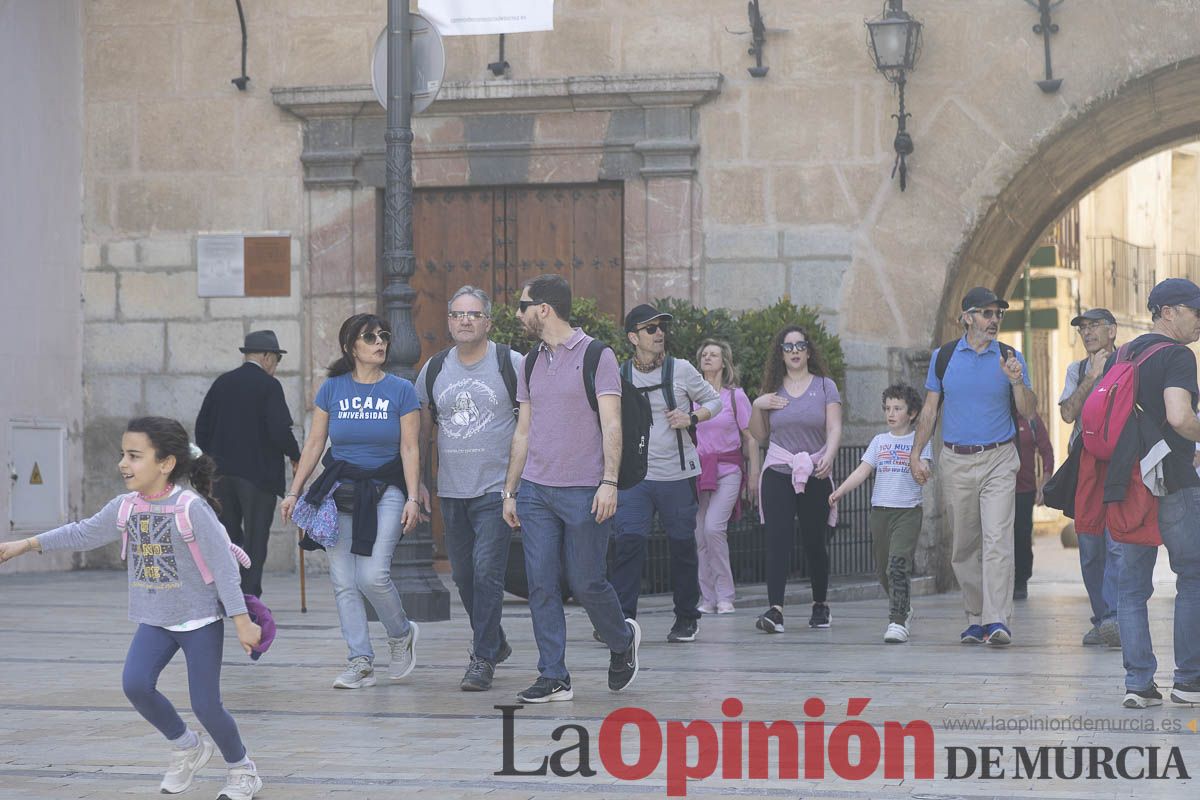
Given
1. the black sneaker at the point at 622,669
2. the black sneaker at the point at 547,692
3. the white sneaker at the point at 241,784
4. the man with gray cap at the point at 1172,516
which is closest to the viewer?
the white sneaker at the point at 241,784

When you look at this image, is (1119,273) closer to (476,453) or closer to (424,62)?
(424,62)

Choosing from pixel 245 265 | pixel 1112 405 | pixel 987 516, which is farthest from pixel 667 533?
pixel 245 265

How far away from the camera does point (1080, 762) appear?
624 centimetres

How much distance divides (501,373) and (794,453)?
298 cm

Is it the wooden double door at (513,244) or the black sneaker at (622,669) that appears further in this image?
the wooden double door at (513,244)

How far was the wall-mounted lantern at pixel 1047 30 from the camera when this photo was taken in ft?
47.5

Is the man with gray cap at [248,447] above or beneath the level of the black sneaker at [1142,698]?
above

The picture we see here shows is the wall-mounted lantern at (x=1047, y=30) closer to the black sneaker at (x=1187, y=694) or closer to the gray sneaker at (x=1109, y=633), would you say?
the gray sneaker at (x=1109, y=633)

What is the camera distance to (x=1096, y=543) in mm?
10430

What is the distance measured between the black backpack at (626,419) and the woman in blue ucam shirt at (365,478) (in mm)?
799

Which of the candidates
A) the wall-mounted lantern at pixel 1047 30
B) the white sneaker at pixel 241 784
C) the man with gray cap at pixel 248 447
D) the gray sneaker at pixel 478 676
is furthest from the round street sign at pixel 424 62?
the white sneaker at pixel 241 784

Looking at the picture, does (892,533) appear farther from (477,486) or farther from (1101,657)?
(477,486)

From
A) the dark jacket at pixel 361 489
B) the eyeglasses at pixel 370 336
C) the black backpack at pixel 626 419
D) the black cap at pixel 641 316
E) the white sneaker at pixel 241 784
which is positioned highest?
the black cap at pixel 641 316

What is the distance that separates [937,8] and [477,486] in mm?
7758
